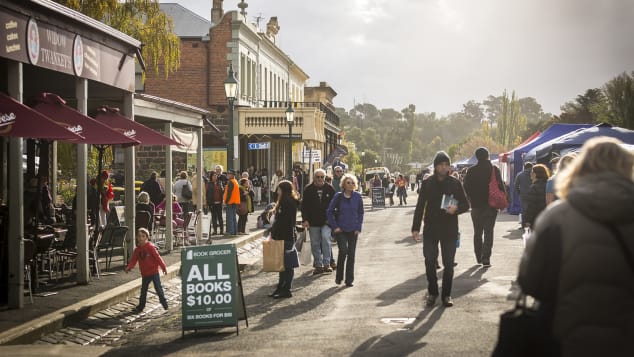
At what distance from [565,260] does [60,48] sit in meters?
10.3

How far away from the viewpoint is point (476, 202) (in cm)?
1636

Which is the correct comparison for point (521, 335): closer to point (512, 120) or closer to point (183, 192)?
point (183, 192)

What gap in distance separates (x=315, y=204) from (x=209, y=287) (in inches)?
223

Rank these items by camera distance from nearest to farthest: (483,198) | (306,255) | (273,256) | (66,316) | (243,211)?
1. (66,316)
2. (273,256)
3. (483,198)
4. (306,255)
5. (243,211)

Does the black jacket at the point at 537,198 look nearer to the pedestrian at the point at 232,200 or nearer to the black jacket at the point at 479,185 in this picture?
the black jacket at the point at 479,185

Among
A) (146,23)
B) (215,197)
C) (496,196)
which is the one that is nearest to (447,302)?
(496,196)

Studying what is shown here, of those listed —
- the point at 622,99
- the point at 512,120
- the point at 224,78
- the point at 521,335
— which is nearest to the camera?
the point at 521,335

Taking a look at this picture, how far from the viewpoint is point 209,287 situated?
416 inches

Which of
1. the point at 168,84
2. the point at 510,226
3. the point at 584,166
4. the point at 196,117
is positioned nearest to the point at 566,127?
the point at 510,226

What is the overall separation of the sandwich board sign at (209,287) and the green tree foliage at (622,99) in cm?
5369

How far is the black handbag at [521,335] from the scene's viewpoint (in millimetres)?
4547

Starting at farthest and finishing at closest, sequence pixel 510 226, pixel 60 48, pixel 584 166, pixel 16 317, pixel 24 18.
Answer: pixel 510 226 → pixel 60 48 → pixel 24 18 → pixel 16 317 → pixel 584 166

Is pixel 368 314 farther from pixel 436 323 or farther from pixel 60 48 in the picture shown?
pixel 60 48

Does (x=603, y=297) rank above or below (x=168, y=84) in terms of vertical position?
below
